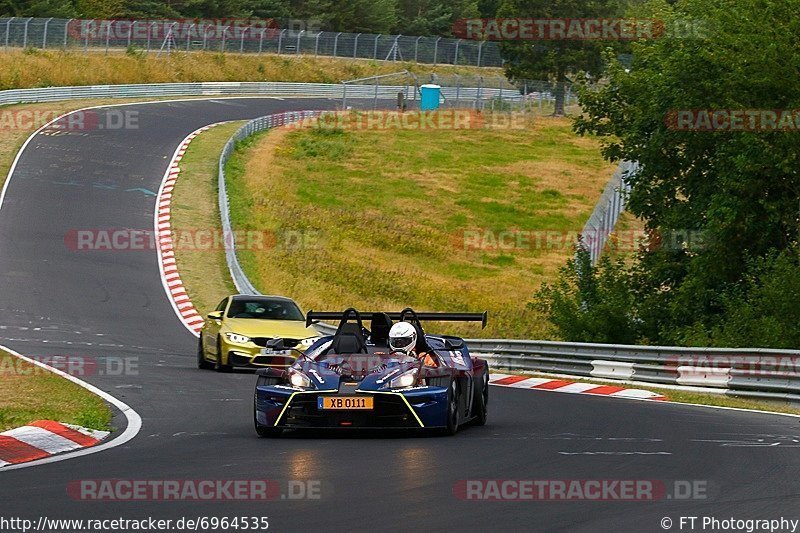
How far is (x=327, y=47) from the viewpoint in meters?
101

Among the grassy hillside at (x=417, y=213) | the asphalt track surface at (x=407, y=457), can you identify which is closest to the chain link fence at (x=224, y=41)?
the grassy hillside at (x=417, y=213)

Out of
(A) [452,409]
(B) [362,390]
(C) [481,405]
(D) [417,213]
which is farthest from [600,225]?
(B) [362,390]

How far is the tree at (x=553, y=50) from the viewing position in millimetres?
88750

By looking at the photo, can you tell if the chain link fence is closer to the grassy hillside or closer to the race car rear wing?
the grassy hillside

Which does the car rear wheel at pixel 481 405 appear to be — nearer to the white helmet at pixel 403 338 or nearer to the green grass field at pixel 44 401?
the white helmet at pixel 403 338

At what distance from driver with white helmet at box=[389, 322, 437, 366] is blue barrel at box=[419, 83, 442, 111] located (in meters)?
68.1

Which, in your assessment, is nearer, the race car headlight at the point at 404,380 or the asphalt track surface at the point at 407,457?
the asphalt track surface at the point at 407,457

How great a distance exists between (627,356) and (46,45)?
59472 mm

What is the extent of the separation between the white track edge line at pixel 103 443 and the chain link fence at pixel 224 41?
185ft

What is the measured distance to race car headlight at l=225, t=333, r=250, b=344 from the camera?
23141mm

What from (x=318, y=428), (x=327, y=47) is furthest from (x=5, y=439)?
(x=327, y=47)

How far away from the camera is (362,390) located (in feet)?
45.4

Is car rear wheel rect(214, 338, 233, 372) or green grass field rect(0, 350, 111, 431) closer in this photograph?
green grass field rect(0, 350, 111, 431)

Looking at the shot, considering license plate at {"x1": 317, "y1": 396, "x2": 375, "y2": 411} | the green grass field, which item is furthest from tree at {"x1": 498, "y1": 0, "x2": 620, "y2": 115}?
license plate at {"x1": 317, "y1": 396, "x2": 375, "y2": 411}
